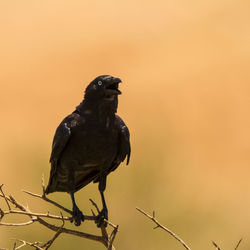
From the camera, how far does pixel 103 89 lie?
9195mm

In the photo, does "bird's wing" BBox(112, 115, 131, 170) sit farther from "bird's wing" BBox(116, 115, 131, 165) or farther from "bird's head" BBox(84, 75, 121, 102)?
"bird's head" BBox(84, 75, 121, 102)

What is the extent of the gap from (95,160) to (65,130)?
461 millimetres

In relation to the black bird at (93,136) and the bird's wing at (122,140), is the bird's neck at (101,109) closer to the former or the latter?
the black bird at (93,136)

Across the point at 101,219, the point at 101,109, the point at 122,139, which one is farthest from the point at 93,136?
the point at 101,219

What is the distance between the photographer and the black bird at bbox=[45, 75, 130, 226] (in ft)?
30.2

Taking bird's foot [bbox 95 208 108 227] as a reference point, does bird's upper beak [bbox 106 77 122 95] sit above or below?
above

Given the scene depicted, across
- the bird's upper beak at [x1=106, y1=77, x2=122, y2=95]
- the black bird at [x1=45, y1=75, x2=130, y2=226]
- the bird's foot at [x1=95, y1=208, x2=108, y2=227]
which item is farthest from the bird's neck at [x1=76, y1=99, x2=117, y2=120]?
the bird's foot at [x1=95, y1=208, x2=108, y2=227]

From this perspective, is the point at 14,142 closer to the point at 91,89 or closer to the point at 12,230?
the point at 12,230

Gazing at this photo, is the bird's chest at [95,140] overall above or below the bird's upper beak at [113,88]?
below

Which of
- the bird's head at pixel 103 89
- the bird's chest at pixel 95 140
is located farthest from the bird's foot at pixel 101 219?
the bird's head at pixel 103 89

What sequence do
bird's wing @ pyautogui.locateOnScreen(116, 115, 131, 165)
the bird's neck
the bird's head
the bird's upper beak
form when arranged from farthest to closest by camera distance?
bird's wing @ pyautogui.locateOnScreen(116, 115, 131, 165)
the bird's neck
the bird's head
the bird's upper beak

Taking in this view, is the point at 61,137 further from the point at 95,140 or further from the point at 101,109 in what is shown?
the point at 101,109

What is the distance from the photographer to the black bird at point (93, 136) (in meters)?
9.20

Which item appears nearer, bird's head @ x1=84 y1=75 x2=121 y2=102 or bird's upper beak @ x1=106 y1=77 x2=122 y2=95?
bird's upper beak @ x1=106 y1=77 x2=122 y2=95
